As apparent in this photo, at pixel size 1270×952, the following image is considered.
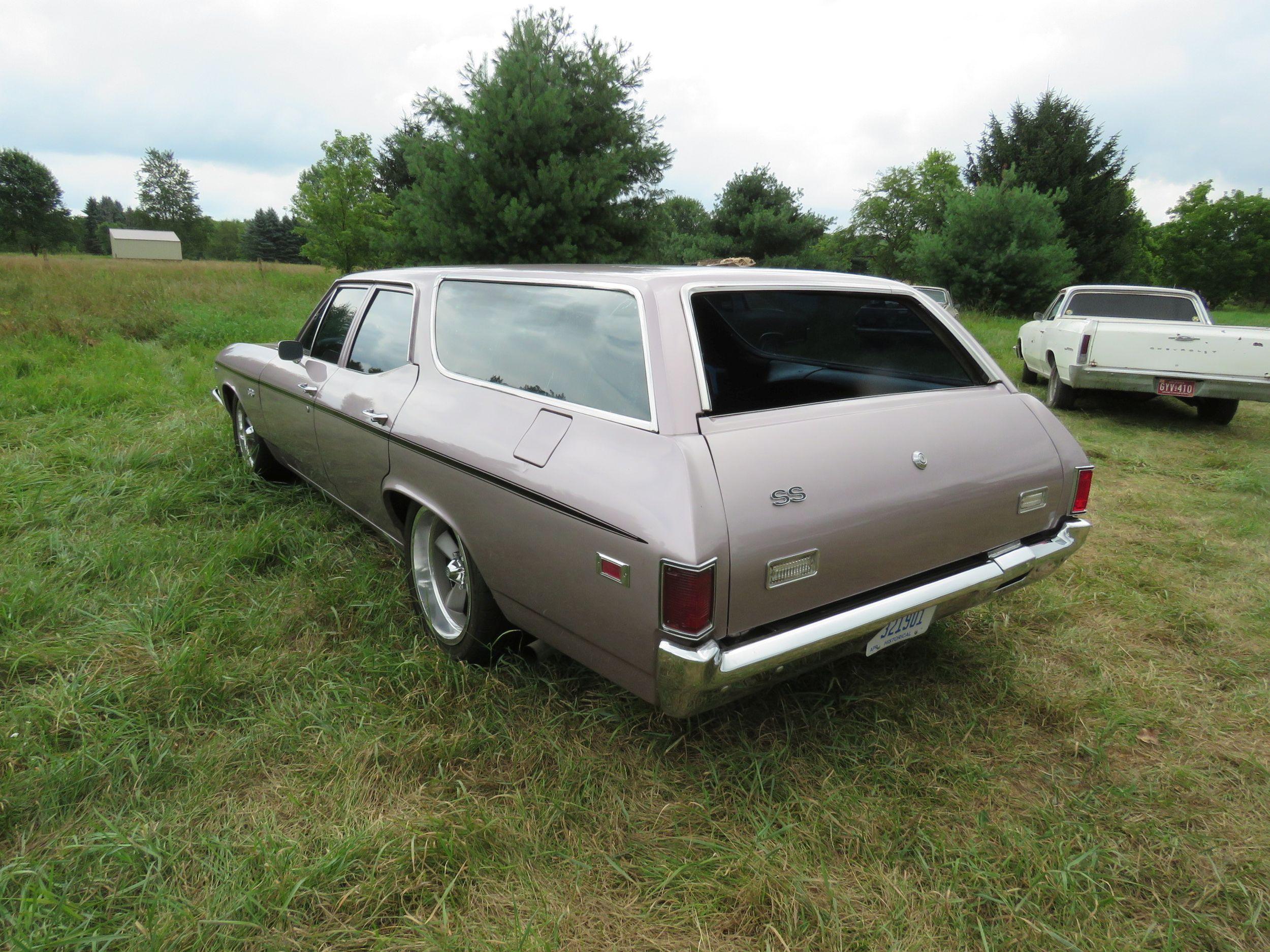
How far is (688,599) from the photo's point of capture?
1.78 m

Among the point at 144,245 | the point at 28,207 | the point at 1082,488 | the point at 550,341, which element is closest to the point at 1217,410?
the point at 1082,488

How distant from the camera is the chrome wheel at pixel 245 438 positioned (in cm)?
479

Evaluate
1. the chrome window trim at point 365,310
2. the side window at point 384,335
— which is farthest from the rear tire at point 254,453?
the side window at point 384,335

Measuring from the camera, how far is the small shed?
65.7 m

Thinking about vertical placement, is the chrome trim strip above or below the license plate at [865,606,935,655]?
above

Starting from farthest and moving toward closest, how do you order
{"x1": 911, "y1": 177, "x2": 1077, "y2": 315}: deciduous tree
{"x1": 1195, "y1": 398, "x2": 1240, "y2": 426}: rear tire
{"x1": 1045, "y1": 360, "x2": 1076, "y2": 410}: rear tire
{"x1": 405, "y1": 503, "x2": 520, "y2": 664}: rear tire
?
1. {"x1": 911, "y1": 177, "x2": 1077, "y2": 315}: deciduous tree
2. {"x1": 1045, "y1": 360, "x2": 1076, "y2": 410}: rear tire
3. {"x1": 1195, "y1": 398, "x2": 1240, "y2": 426}: rear tire
4. {"x1": 405, "y1": 503, "x2": 520, "y2": 664}: rear tire

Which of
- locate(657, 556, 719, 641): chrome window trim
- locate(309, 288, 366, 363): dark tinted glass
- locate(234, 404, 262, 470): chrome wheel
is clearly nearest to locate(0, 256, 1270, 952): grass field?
locate(657, 556, 719, 641): chrome window trim

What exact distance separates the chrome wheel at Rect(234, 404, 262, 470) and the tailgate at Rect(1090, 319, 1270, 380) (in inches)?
296

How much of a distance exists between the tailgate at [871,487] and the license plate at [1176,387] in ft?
18.4

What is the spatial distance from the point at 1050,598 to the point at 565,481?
2.71m

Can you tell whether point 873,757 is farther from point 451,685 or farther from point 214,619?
point 214,619

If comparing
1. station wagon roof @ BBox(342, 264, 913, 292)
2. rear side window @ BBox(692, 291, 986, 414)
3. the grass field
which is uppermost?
station wagon roof @ BBox(342, 264, 913, 292)

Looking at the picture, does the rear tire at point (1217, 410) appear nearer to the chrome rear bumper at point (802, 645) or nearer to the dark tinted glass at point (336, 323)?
the chrome rear bumper at point (802, 645)

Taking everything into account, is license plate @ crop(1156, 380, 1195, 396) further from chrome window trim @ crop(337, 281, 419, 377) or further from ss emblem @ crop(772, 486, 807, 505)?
chrome window trim @ crop(337, 281, 419, 377)
